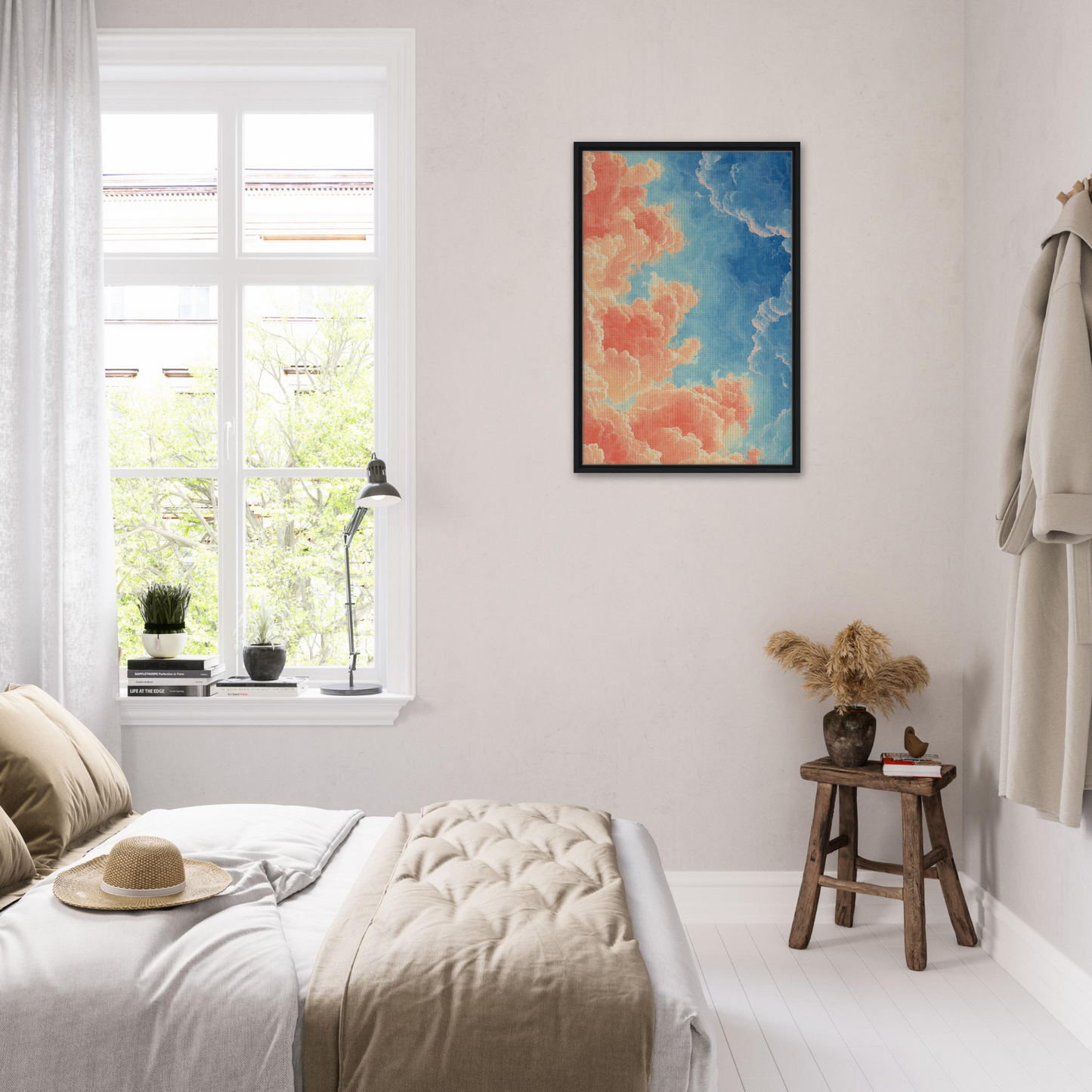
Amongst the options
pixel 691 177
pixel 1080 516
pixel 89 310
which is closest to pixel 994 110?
pixel 691 177

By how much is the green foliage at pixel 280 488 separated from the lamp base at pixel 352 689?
0.14 meters

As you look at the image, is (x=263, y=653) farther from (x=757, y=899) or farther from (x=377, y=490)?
(x=757, y=899)

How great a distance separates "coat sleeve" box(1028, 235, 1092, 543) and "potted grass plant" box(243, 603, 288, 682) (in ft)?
7.02

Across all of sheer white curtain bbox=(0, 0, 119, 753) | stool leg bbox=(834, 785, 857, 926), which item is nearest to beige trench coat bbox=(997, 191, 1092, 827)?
stool leg bbox=(834, 785, 857, 926)

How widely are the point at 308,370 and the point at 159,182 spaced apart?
800 millimetres

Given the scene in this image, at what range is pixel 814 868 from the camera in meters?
2.72

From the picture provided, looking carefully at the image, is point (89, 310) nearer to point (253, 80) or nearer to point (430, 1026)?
point (253, 80)

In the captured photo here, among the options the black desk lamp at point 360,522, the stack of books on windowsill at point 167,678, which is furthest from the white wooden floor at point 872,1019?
the stack of books on windowsill at point 167,678

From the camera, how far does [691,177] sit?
9.78 ft

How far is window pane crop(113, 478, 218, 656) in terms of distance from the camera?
124 inches

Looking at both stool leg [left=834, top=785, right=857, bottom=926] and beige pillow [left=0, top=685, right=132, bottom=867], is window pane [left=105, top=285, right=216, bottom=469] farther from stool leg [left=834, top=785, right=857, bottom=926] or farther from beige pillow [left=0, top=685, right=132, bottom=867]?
stool leg [left=834, top=785, right=857, bottom=926]

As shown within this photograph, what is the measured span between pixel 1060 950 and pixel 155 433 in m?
3.00

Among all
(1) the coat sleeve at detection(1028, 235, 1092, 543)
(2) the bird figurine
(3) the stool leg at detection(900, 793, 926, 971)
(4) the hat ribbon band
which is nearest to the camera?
(4) the hat ribbon band

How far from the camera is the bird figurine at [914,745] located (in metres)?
2.68
